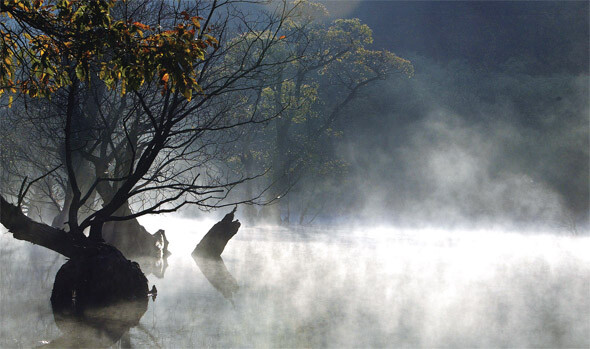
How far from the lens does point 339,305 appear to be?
13188mm

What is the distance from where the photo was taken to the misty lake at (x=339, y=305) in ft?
32.9

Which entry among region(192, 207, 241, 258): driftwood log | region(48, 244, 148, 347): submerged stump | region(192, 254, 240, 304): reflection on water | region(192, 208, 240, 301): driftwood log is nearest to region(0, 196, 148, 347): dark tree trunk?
region(48, 244, 148, 347): submerged stump

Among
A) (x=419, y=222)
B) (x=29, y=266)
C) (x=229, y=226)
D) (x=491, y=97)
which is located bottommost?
(x=29, y=266)

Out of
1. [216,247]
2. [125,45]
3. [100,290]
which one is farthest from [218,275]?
[125,45]

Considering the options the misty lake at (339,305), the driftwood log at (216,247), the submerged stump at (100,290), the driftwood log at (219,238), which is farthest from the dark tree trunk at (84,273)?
the driftwood log at (219,238)

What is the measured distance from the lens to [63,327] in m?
9.85

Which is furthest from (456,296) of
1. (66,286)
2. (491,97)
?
(491,97)

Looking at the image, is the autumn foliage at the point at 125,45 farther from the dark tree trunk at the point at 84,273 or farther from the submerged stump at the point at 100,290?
the submerged stump at the point at 100,290

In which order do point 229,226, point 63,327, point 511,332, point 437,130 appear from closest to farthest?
point 63,327 < point 511,332 < point 229,226 < point 437,130

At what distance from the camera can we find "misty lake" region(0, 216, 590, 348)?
10.0 m

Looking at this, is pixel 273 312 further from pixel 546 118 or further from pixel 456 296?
pixel 546 118

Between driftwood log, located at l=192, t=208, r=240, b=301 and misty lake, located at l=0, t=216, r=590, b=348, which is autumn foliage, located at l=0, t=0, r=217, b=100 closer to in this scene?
misty lake, located at l=0, t=216, r=590, b=348

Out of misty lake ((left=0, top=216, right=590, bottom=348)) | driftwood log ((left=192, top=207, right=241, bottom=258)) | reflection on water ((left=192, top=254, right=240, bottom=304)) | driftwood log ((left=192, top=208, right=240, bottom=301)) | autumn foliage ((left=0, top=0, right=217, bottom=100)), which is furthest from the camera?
driftwood log ((left=192, top=207, right=241, bottom=258))

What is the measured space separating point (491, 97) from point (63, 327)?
2470 inches
